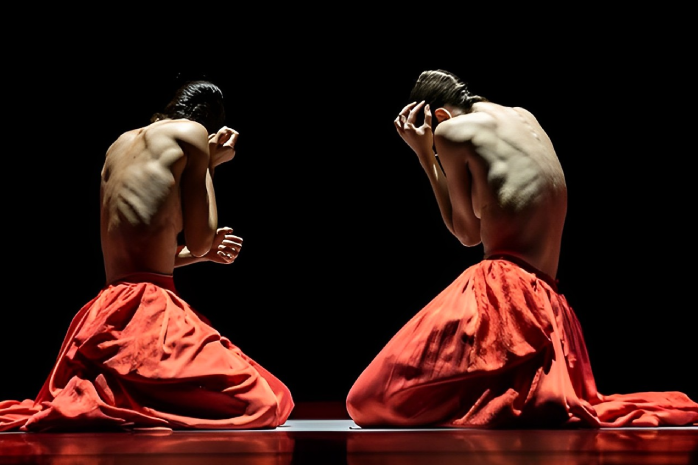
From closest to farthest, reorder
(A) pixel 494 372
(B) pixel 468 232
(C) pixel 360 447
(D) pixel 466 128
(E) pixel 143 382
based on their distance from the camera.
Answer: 1. (C) pixel 360 447
2. (A) pixel 494 372
3. (E) pixel 143 382
4. (D) pixel 466 128
5. (B) pixel 468 232

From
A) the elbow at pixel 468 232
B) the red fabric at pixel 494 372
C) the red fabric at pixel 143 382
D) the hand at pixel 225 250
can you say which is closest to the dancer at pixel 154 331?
the red fabric at pixel 143 382

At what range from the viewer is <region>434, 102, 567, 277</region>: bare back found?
2.58 metres

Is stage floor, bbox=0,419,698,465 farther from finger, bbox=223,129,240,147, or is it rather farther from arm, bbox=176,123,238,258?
finger, bbox=223,129,240,147

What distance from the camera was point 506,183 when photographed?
2.59 meters

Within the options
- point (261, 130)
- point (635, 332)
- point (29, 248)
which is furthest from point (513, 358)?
point (29, 248)

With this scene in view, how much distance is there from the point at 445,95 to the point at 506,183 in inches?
15.3

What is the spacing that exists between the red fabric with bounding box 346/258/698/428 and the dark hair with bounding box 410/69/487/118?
51cm

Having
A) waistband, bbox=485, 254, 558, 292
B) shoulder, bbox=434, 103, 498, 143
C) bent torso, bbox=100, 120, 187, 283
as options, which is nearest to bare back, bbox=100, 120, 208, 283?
bent torso, bbox=100, 120, 187, 283

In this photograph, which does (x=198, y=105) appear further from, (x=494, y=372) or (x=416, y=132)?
(x=494, y=372)

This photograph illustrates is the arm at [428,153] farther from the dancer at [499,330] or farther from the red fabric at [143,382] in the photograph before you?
the red fabric at [143,382]

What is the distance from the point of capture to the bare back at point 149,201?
8.89 ft

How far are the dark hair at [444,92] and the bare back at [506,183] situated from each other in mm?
156

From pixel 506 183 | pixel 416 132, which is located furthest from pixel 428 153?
pixel 506 183

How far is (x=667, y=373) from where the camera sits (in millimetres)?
3877
